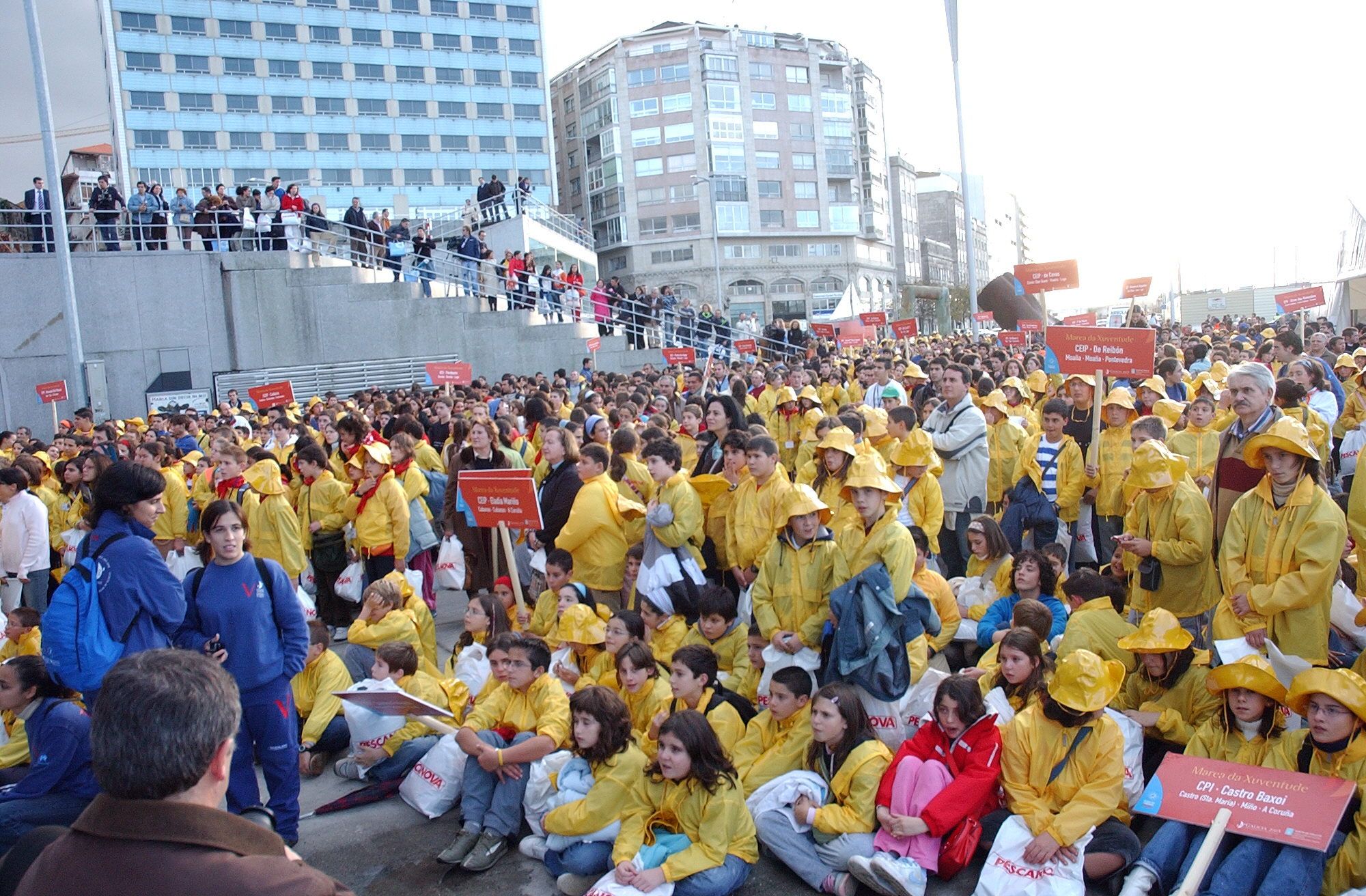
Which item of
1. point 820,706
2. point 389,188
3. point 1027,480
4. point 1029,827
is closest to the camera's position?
point 1029,827

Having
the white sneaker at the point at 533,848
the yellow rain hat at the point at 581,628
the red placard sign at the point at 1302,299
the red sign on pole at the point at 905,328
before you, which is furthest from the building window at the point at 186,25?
the white sneaker at the point at 533,848

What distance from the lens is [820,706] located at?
4.96m

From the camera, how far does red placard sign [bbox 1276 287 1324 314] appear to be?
19188mm

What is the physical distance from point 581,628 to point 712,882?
2043mm

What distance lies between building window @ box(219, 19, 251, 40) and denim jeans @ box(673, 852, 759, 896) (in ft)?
247

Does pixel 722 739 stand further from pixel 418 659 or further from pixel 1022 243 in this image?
pixel 1022 243

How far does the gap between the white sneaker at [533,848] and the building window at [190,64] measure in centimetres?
7300

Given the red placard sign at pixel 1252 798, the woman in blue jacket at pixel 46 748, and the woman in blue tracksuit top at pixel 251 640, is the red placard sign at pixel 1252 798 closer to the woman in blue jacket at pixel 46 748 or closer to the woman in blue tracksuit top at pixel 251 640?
the woman in blue tracksuit top at pixel 251 640

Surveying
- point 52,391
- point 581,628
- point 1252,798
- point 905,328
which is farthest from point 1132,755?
point 905,328

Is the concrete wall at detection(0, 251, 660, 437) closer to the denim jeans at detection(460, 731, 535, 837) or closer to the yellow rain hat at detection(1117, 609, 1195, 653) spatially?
the denim jeans at detection(460, 731, 535, 837)

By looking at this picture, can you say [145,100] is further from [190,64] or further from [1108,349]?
[1108,349]

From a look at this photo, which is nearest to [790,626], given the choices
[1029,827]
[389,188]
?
[1029,827]

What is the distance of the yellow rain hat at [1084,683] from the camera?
460 cm

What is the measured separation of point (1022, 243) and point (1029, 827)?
199 meters
